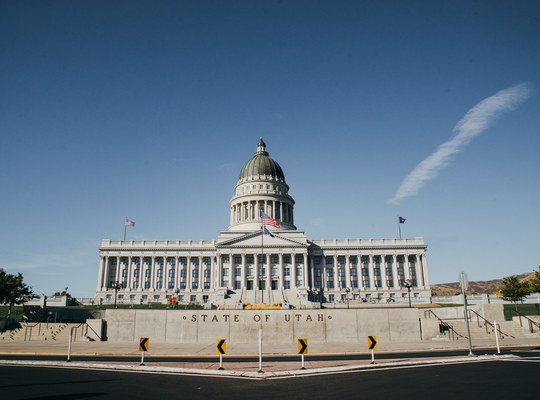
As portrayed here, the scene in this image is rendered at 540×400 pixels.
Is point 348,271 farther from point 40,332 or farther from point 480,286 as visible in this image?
point 480,286

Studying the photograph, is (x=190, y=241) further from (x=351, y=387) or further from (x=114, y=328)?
(x=351, y=387)

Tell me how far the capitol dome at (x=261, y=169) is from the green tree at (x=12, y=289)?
7614 centimetres

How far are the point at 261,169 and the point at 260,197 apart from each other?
1127 cm

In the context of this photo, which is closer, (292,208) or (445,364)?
(445,364)

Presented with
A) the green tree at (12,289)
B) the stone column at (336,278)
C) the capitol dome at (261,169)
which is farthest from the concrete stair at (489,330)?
the capitol dome at (261,169)

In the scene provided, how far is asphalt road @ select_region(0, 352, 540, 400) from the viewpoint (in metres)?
11.3

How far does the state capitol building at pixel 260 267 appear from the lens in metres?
100

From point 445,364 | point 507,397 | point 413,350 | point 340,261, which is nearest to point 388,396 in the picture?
point 507,397

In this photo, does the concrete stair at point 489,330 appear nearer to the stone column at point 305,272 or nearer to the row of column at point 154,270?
the stone column at point 305,272

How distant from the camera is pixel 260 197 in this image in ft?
398

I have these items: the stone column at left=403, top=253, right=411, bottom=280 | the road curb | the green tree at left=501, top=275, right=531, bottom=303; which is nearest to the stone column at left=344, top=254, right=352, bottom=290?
the stone column at left=403, top=253, right=411, bottom=280

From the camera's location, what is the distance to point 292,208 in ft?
427

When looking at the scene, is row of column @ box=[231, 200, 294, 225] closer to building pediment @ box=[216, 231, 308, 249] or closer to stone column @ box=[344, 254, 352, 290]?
building pediment @ box=[216, 231, 308, 249]

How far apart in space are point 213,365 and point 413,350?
14121mm
